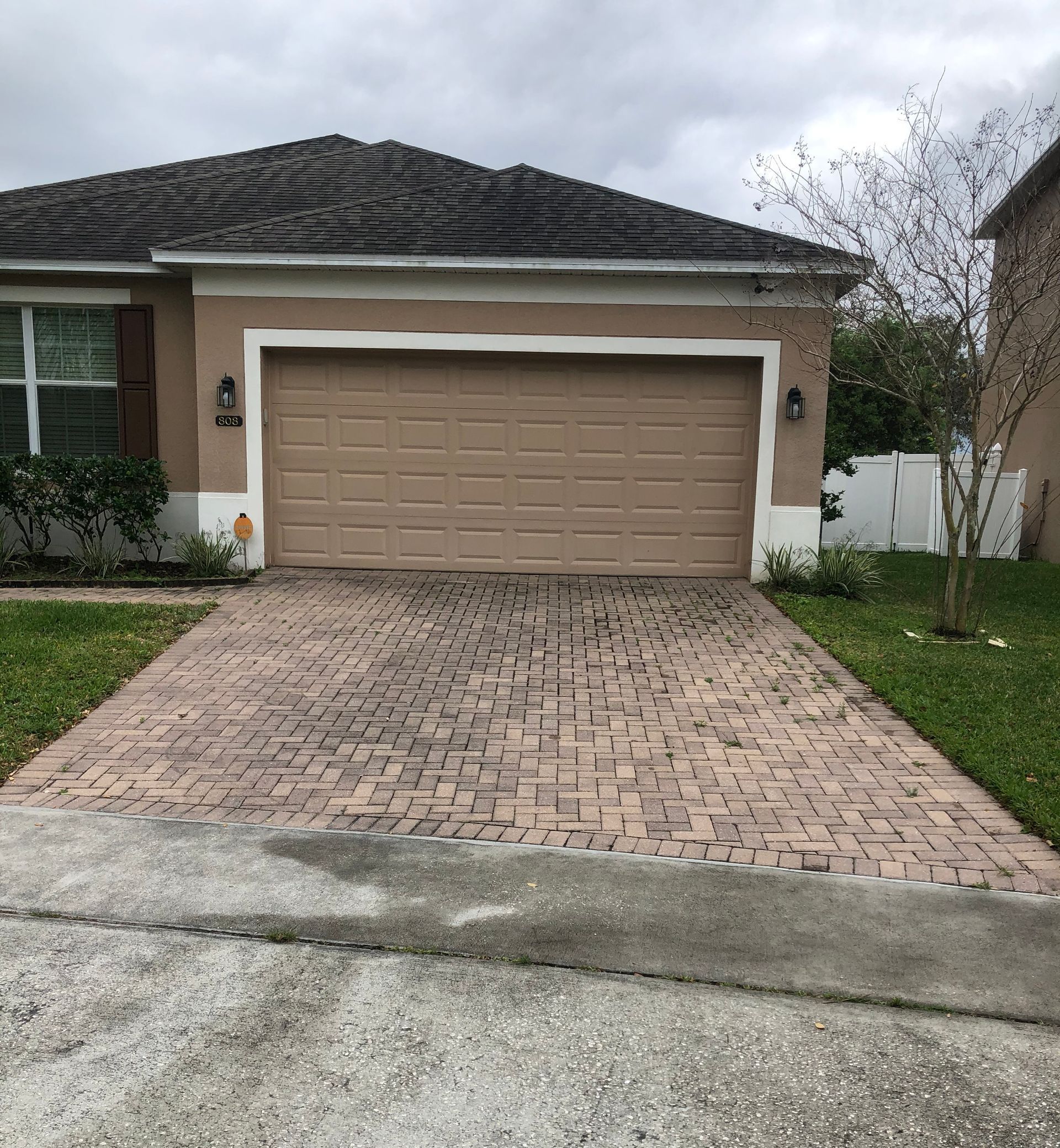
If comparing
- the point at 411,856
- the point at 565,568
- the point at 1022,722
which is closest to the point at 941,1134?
the point at 411,856

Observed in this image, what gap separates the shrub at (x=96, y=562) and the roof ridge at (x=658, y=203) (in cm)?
699

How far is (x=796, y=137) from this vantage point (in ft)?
31.3

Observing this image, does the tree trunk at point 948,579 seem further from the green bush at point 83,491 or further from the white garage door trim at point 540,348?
the green bush at point 83,491

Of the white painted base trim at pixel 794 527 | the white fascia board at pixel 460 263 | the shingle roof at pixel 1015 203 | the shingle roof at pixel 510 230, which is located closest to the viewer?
the shingle roof at pixel 1015 203

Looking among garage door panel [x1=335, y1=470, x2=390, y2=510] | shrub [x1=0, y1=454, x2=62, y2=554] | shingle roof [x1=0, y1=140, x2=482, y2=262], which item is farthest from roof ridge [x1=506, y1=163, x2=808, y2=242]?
shrub [x1=0, y1=454, x2=62, y2=554]

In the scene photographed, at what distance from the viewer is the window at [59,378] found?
11375mm

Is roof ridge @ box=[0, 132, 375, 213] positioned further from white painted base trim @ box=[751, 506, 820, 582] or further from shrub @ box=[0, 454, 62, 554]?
white painted base trim @ box=[751, 506, 820, 582]

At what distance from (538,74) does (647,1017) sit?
92.4 feet

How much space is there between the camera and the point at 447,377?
11.0m

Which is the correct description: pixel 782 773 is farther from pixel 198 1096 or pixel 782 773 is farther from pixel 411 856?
pixel 198 1096

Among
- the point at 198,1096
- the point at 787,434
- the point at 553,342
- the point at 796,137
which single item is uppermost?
the point at 796,137

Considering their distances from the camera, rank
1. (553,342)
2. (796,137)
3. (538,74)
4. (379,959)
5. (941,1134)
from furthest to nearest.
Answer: (538,74), (553,342), (796,137), (379,959), (941,1134)

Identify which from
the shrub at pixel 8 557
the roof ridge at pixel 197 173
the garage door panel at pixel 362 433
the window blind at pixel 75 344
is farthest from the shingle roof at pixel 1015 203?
the shrub at pixel 8 557

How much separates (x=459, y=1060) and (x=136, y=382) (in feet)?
33.3
